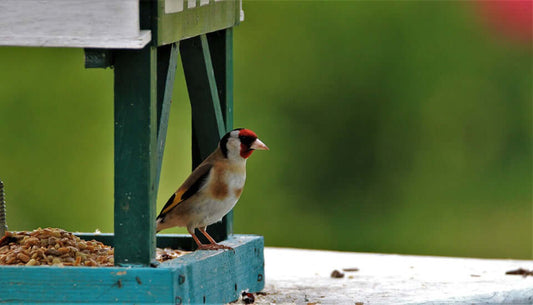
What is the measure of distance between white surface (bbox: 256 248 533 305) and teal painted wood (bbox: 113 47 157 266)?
3.20 ft

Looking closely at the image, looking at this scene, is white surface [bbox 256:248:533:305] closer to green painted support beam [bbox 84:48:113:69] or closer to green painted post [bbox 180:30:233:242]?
green painted post [bbox 180:30:233:242]

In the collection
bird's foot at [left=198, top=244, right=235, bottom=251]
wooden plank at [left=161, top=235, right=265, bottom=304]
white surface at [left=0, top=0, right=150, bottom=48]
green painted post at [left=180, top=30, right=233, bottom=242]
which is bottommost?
wooden plank at [left=161, top=235, right=265, bottom=304]

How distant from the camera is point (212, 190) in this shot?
14.8ft

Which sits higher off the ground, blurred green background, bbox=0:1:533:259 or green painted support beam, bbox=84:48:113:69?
green painted support beam, bbox=84:48:113:69

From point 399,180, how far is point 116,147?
551 cm

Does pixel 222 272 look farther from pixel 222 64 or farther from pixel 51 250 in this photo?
pixel 222 64

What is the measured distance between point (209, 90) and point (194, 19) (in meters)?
0.35

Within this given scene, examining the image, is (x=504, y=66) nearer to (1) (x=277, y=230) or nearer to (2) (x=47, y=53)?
(1) (x=277, y=230)

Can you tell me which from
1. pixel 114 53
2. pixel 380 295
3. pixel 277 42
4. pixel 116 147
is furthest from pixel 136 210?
pixel 277 42

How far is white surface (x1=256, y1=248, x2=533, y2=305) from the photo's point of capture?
477 centimetres

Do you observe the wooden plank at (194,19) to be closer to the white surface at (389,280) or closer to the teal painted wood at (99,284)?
the teal painted wood at (99,284)

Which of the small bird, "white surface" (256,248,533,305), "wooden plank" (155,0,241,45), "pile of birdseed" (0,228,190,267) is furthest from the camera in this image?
"white surface" (256,248,533,305)

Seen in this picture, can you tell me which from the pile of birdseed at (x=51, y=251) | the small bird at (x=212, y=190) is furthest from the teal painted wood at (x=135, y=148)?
the small bird at (x=212, y=190)

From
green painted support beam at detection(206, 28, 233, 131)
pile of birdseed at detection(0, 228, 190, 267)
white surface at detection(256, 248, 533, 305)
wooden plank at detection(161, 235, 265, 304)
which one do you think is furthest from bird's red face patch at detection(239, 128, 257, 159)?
white surface at detection(256, 248, 533, 305)
